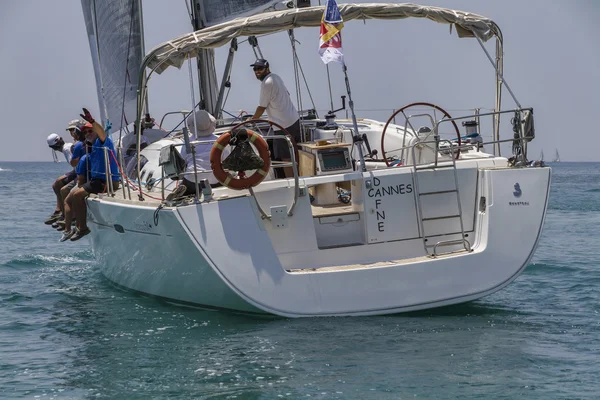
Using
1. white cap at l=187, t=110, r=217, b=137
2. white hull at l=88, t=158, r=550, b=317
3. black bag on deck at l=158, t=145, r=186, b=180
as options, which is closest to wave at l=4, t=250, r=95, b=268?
white hull at l=88, t=158, r=550, b=317

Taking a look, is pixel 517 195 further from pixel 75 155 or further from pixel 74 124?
pixel 74 124

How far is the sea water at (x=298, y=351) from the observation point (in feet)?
21.7

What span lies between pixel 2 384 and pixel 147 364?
112 centimetres

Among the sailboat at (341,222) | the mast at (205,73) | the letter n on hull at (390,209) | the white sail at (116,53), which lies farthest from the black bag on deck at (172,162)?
the white sail at (116,53)

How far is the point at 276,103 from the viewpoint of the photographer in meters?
10.2

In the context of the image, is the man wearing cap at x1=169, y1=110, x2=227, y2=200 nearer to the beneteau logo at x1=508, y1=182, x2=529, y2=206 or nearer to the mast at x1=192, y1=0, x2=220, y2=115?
the beneteau logo at x1=508, y1=182, x2=529, y2=206

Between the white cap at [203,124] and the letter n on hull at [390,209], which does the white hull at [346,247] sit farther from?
the white cap at [203,124]

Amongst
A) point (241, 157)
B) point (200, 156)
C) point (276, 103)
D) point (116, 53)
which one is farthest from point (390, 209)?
point (116, 53)

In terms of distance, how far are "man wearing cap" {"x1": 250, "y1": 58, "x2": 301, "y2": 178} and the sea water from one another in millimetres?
2165

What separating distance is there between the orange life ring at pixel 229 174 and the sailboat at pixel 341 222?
1cm

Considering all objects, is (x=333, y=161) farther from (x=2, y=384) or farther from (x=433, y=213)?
(x=2, y=384)

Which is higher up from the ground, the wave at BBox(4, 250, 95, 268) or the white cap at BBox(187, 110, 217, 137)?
the white cap at BBox(187, 110, 217, 137)

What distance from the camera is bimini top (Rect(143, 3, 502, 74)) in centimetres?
891

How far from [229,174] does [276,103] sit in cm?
209
